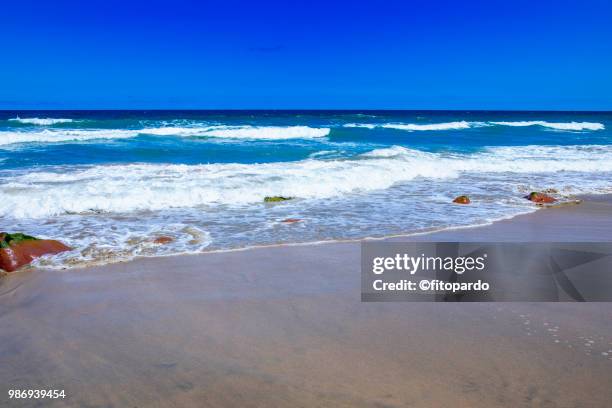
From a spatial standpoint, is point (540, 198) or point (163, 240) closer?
point (163, 240)

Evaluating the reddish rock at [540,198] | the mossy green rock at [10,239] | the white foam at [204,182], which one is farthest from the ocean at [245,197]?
the mossy green rock at [10,239]

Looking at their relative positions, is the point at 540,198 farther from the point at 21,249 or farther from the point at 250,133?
the point at 250,133

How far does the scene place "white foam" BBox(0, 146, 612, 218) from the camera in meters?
8.13

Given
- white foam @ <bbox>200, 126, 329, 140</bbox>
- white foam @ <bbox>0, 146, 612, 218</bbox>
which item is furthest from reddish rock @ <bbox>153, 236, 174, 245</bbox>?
white foam @ <bbox>200, 126, 329, 140</bbox>

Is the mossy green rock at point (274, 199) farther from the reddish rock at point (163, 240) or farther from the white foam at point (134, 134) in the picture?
the white foam at point (134, 134)

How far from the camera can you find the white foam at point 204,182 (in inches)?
320

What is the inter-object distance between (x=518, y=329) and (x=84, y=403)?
2.83 meters

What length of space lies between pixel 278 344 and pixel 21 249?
3.43 metres

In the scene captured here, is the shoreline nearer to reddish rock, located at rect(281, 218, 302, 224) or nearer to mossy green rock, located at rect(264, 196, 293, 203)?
reddish rock, located at rect(281, 218, 302, 224)

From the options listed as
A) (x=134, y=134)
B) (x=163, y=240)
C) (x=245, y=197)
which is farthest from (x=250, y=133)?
(x=163, y=240)

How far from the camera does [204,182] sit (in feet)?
33.0

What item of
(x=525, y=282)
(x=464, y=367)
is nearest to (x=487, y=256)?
(x=525, y=282)

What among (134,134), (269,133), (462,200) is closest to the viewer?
(462,200)

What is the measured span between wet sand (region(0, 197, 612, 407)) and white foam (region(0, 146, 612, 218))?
11.8 ft
